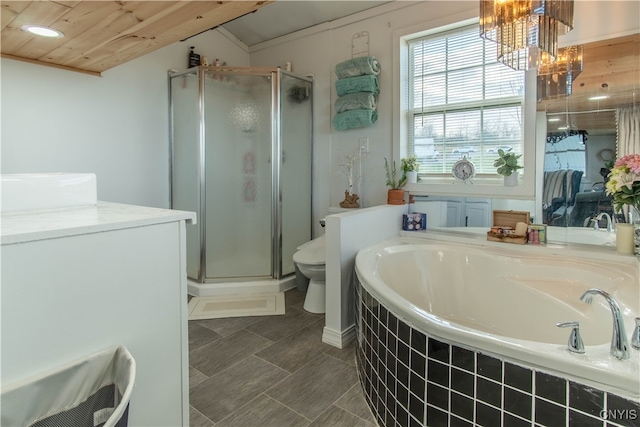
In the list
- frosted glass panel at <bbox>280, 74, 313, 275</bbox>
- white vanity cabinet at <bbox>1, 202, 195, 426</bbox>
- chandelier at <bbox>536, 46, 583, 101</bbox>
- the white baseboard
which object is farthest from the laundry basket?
Answer: chandelier at <bbox>536, 46, 583, 101</bbox>

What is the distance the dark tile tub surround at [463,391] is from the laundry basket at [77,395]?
0.93m

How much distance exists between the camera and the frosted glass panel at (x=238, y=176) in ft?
10.8

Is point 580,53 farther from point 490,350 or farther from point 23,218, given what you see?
point 23,218

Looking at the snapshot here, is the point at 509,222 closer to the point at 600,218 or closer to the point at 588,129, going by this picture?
the point at 600,218

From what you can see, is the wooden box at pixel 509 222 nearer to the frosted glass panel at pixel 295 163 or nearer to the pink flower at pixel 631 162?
the pink flower at pixel 631 162

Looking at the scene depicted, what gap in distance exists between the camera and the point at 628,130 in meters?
2.07

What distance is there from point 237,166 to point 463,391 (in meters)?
2.74

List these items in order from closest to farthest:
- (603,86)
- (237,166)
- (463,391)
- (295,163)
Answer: (463,391) < (603,86) < (237,166) < (295,163)

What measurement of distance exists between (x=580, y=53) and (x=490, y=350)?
2.12m

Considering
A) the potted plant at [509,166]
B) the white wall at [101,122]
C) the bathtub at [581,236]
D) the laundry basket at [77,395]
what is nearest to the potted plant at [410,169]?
the potted plant at [509,166]

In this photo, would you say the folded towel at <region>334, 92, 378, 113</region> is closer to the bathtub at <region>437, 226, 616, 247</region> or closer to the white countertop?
the bathtub at <region>437, 226, 616, 247</region>

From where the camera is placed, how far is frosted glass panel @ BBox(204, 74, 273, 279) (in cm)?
329

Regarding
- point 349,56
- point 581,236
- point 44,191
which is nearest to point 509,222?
point 581,236

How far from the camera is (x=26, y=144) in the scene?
262cm
